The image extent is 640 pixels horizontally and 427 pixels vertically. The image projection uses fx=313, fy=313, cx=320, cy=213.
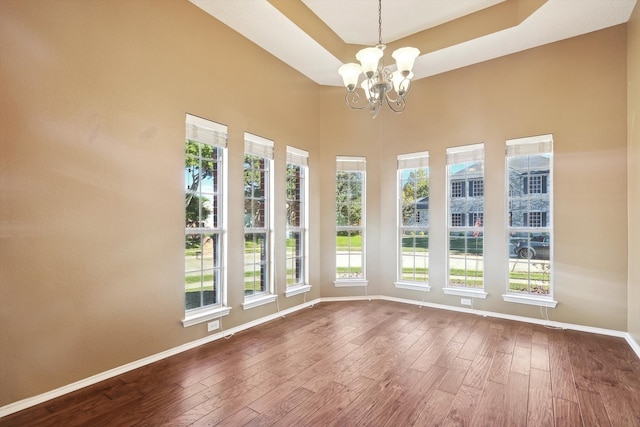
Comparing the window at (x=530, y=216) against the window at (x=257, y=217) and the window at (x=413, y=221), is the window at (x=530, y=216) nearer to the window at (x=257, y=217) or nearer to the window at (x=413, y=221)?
the window at (x=413, y=221)

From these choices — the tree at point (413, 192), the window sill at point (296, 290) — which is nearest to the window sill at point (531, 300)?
the tree at point (413, 192)

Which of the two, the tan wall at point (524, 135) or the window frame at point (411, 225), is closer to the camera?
the tan wall at point (524, 135)

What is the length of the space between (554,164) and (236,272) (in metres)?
4.13

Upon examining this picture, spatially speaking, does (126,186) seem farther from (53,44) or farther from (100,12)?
(100,12)

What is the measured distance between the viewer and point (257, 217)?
13.6 feet

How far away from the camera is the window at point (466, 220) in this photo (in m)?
4.43

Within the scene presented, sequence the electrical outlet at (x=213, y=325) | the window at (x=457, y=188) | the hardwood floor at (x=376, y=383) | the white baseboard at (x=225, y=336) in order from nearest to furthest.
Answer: the hardwood floor at (x=376, y=383) → the white baseboard at (x=225, y=336) → the electrical outlet at (x=213, y=325) → the window at (x=457, y=188)

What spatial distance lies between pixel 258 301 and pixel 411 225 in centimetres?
263

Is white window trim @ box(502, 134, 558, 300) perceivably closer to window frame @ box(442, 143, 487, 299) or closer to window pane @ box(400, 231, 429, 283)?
window frame @ box(442, 143, 487, 299)

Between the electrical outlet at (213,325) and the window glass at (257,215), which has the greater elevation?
the window glass at (257,215)

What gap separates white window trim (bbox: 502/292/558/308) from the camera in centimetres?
390

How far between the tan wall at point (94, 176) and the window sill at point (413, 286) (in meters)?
2.77

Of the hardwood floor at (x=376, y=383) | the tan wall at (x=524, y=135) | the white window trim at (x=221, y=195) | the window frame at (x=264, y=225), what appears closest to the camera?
the hardwood floor at (x=376, y=383)

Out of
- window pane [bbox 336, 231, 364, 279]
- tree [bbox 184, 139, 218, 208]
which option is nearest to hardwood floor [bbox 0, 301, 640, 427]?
window pane [bbox 336, 231, 364, 279]
